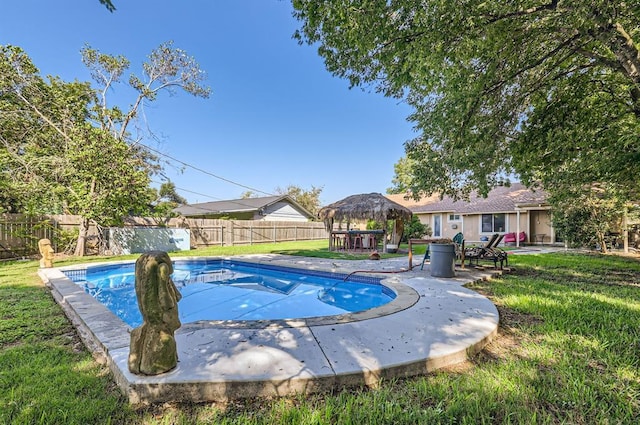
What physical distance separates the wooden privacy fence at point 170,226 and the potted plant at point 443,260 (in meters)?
14.7

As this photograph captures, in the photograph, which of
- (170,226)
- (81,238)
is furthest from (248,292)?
(170,226)

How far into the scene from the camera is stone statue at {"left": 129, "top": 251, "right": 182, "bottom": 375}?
245 cm

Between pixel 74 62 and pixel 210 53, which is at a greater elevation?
pixel 210 53

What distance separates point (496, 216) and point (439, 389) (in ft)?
66.3

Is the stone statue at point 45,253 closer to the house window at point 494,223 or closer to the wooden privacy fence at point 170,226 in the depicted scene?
the wooden privacy fence at point 170,226

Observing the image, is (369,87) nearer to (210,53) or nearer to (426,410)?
(426,410)

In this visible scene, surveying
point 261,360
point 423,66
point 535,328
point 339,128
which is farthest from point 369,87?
point 339,128

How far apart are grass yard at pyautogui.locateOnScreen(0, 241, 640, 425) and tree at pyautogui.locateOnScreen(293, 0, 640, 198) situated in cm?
381

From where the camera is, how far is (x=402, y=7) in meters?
4.16

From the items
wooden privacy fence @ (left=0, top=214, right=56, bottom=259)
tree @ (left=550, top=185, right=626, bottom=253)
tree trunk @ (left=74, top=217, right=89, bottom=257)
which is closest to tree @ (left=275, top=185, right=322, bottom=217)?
tree trunk @ (left=74, top=217, right=89, bottom=257)

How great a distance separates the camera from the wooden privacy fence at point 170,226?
469 inches

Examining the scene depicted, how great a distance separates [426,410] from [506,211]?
19.8 metres

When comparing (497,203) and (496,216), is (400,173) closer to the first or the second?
(497,203)

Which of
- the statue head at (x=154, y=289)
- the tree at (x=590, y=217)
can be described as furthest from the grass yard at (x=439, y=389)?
the tree at (x=590, y=217)
